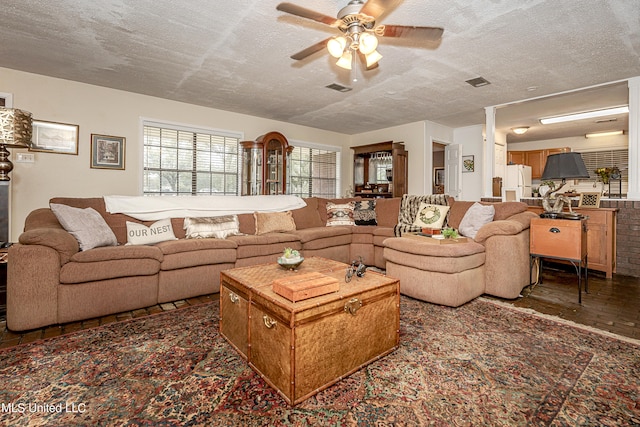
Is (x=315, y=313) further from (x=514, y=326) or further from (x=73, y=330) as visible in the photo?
(x=73, y=330)

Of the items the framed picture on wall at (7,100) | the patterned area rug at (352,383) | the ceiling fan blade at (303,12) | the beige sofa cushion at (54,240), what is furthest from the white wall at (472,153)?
the framed picture on wall at (7,100)

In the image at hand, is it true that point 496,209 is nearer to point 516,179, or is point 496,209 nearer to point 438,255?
point 438,255

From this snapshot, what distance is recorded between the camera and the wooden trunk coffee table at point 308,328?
146 cm

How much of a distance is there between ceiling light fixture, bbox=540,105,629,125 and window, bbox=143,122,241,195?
614cm

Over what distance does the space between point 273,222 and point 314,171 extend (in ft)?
10.0

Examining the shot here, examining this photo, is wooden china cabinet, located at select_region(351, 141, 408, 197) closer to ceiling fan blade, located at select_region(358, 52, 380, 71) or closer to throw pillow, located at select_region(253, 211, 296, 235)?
throw pillow, located at select_region(253, 211, 296, 235)

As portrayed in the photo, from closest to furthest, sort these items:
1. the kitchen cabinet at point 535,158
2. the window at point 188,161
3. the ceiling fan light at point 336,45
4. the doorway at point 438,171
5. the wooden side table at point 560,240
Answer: the ceiling fan light at point 336,45 < the wooden side table at point 560,240 < the window at point 188,161 < the kitchen cabinet at point 535,158 < the doorway at point 438,171

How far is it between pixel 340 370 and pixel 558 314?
2.14m

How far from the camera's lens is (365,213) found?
4906 millimetres

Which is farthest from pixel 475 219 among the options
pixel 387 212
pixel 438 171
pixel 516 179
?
pixel 438 171

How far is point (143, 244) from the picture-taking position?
310 cm

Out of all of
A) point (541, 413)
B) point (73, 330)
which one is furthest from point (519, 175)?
point (73, 330)

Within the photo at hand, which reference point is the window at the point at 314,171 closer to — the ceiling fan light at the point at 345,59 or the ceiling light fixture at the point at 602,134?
the ceiling fan light at the point at 345,59

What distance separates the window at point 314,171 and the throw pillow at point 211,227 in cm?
298
